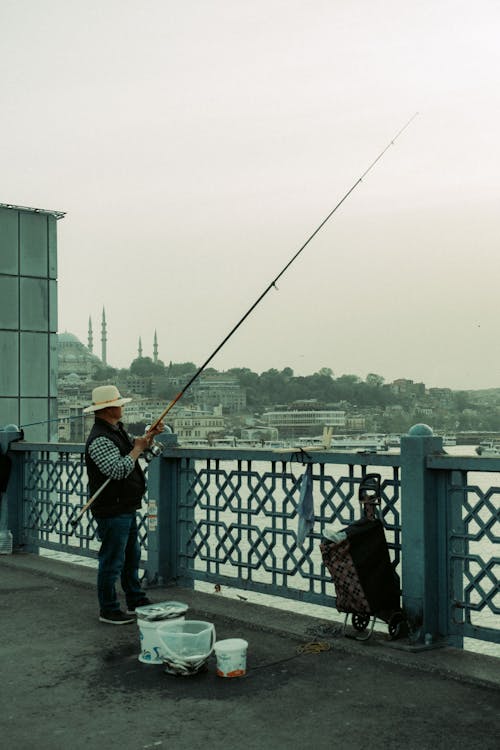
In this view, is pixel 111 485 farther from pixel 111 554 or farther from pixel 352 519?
pixel 352 519

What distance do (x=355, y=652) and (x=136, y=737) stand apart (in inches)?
67.9

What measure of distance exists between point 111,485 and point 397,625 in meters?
2.14

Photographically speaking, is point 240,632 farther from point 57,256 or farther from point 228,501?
point 57,256

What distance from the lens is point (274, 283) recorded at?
730 centimetres

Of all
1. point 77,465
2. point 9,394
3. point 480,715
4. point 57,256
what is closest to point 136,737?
point 480,715

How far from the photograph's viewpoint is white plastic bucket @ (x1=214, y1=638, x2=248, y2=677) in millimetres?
5105

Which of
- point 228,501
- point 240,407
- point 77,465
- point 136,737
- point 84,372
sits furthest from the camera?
point 84,372

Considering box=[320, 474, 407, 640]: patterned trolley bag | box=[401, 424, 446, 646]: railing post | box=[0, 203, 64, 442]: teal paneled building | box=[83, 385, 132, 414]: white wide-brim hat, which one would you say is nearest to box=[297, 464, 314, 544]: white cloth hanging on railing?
box=[320, 474, 407, 640]: patterned trolley bag

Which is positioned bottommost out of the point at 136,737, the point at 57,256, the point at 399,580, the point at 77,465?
the point at 136,737

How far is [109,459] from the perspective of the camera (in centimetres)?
632

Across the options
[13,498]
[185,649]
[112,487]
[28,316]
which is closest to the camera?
[185,649]

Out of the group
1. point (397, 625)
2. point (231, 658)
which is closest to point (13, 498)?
point (231, 658)

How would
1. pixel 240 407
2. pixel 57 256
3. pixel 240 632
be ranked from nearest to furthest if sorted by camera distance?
pixel 240 632
pixel 240 407
pixel 57 256

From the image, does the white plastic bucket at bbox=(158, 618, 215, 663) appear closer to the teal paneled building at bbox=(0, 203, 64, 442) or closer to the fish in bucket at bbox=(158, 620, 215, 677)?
the fish in bucket at bbox=(158, 620, 215, 677)
